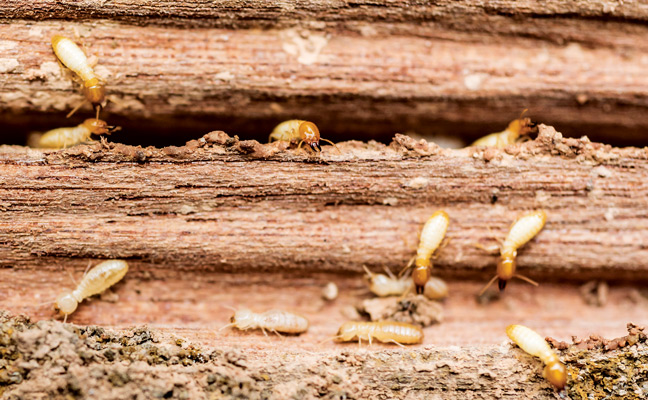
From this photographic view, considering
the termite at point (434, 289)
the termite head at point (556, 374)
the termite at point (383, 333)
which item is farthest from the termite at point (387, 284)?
the termite head at point (556, 374)

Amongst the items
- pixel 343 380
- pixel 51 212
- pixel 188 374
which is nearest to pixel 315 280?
pixel 343 380

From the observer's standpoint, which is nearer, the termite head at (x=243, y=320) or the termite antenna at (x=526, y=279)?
the termite head at (x=243, y=320)

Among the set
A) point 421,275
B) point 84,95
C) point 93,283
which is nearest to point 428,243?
point 421,275

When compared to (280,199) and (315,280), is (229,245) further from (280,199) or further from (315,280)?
(315,280)

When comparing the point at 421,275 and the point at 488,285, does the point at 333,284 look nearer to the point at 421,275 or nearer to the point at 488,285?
the point at 421,275

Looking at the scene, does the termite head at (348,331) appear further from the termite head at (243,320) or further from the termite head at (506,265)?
the termite head at (506,265)

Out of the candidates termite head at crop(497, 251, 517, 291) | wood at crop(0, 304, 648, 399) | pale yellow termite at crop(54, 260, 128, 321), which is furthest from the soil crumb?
pale yellow termite at crop(54, 260, 128, 321)
